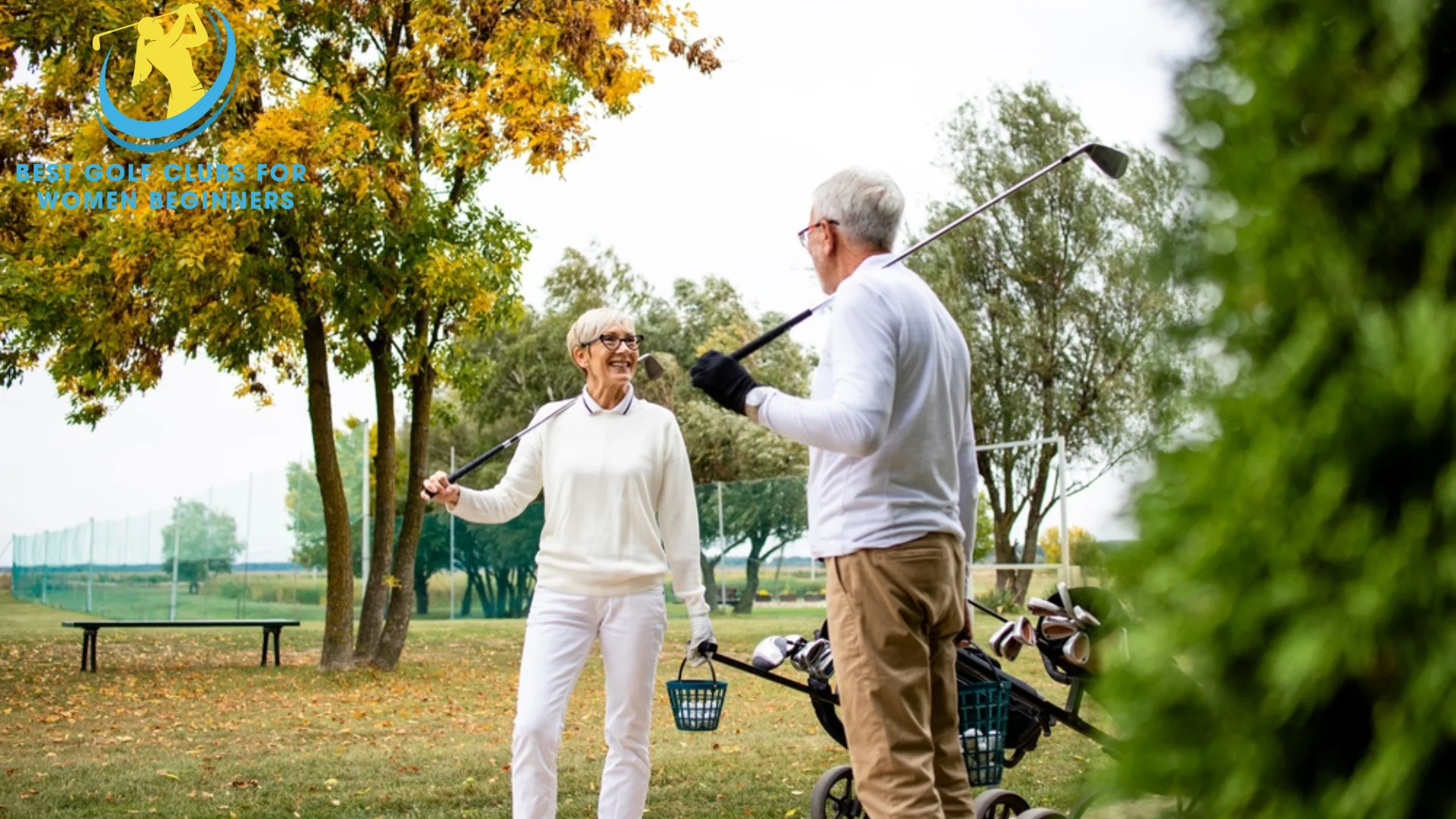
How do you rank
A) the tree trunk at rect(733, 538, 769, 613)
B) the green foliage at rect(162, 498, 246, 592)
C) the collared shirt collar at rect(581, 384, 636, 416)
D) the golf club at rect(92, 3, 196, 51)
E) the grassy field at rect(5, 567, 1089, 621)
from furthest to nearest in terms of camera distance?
the green foliage at rect(162, 498, 246, 592)
the tree trunk at rect(733, 538, 769, 613)
the grassy field at rect(5, 567, 1089, 621)
the golf club at rect(92, 3, 196, 51)
the collared shirt collar at rect(581, 384, 636, 416)

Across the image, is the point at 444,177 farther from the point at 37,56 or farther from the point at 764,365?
the point at 764,365

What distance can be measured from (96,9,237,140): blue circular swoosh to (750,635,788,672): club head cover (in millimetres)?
9764

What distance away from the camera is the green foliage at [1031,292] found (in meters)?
27.4

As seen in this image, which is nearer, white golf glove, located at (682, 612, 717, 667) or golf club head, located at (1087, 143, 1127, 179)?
golf club head, located at (1087, 143, 1127, 179)

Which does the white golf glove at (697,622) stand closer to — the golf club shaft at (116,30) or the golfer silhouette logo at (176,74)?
the golfer silhouette logo at (176,74)

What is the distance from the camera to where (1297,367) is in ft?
3.36

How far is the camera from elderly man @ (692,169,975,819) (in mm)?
3016

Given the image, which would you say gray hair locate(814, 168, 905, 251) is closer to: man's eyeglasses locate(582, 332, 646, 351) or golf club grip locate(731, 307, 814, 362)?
golf club grip locate(731, 307, 814, 362)

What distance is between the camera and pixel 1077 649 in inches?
171

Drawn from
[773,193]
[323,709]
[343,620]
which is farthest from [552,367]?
[323,709]

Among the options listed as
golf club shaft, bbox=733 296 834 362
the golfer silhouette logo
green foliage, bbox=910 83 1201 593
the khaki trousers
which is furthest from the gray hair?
green foliage, bbox=910 83 1201 593

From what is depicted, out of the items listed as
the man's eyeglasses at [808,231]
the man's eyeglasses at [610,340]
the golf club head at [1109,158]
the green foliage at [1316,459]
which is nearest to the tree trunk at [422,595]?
the man's eyeglasses at [610,340]

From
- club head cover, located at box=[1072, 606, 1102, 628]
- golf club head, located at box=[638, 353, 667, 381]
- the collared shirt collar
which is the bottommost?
club head cover, located at box=[1072, 606, 1102, 628]

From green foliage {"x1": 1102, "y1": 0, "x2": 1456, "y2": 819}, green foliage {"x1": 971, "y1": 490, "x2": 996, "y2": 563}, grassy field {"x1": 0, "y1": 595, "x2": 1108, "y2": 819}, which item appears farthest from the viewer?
green foliage {"x1": 971, "y1": 490, "x2": 996, "y2": 563}
